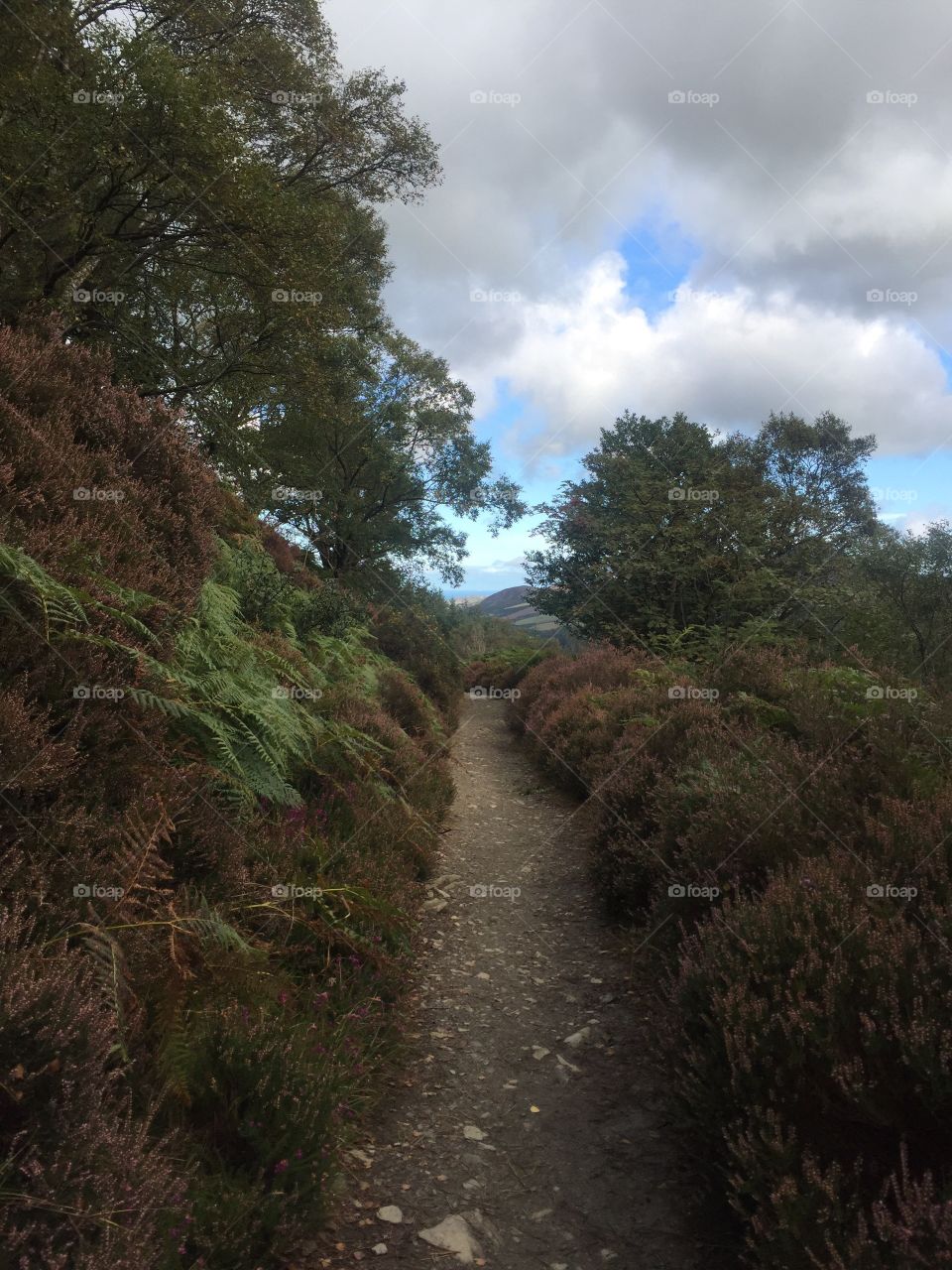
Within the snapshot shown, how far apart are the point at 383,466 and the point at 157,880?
825 inches

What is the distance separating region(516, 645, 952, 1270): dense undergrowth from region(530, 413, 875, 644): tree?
10987 mm

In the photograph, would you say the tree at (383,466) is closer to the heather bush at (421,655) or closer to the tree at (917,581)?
the heather bush at (421,655)

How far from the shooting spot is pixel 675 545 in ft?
66.3

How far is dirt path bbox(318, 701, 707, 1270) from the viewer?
9.23 feet

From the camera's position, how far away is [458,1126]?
354cm

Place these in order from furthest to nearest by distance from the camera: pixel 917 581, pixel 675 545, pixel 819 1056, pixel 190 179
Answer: pixel 917 581 < pixel 675 545 < pixel 190 179 < pixel 819 1056

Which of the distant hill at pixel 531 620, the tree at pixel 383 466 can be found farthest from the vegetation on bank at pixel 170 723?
the distant hill at pixel 531 620

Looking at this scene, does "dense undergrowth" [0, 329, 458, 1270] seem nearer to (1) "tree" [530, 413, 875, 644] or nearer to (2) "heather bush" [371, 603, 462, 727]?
(2) "heather bush" [371, 603, 462, 727]

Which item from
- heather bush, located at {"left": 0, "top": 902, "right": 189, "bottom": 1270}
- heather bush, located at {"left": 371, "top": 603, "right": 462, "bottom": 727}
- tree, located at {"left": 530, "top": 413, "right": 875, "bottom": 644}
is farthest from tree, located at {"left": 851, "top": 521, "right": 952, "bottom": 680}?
heather bush, located at {"left": 0, "top": 902, "right": 189, "bottom": 1270}

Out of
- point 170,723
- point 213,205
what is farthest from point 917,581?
point 170,723

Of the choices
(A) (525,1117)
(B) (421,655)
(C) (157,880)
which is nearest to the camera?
(C) (157,880)

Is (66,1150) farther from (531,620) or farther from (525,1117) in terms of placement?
(531,620)

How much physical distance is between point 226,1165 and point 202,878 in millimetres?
1444

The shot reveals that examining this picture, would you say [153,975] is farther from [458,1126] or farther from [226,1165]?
[458,1126]
